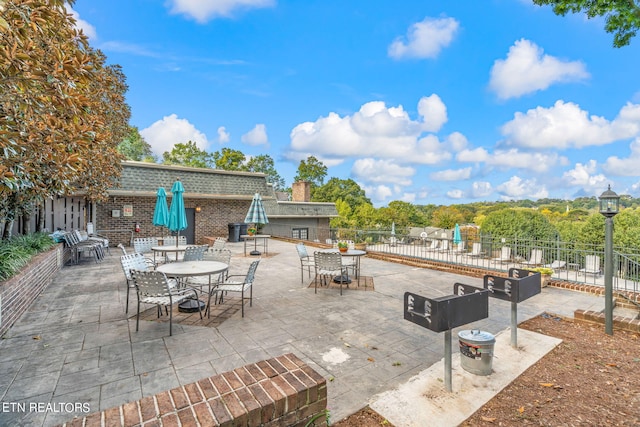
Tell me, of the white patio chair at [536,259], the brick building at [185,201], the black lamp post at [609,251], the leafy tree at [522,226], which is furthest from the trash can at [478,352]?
the leafy tree at [522,226]

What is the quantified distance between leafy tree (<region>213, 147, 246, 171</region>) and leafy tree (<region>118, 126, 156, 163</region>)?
7698mm

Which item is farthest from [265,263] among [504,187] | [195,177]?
[504,187]

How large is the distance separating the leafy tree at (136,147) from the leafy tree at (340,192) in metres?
23.3

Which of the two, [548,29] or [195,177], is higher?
[548,29]

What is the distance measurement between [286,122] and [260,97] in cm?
587

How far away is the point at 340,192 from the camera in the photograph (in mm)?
46719

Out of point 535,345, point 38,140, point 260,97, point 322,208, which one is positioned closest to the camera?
point 38,140

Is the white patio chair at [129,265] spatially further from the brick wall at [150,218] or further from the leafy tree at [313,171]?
the leafy tree at [313,171]

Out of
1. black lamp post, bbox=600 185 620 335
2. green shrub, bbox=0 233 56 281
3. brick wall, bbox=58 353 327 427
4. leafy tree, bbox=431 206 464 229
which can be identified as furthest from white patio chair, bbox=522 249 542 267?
leafy tree, bbox=431 206 464 229

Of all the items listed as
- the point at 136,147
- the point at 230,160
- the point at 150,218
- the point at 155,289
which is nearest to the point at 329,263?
the point at 155,289

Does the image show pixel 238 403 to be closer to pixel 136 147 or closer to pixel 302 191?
pixel 302 191

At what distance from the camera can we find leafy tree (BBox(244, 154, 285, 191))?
4015 centimetres

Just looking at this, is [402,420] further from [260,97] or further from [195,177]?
[260,97]

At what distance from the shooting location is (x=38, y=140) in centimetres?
295
